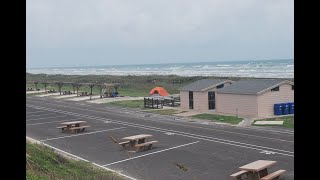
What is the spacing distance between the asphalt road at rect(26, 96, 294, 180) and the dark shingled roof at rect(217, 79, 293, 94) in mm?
4772

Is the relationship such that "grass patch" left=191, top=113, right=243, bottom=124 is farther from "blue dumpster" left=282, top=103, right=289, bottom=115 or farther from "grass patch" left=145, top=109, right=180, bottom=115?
"blue dumpster" left=282, top=103, right=289, bottom=115

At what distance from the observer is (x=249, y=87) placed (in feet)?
102

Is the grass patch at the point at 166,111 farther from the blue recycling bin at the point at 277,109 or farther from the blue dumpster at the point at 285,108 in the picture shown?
the blue dumpster at the point at 285,108

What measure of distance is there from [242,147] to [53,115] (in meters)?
21.4

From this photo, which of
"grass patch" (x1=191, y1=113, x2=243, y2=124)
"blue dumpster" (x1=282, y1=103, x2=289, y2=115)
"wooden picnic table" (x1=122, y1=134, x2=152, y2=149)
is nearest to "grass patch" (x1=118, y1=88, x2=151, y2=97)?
"grass patch" (x1=191, y1=113, x2=243, y2=124)

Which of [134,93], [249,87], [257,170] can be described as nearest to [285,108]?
[249,87]

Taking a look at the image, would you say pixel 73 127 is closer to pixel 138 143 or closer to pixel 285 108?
pixel 138 143

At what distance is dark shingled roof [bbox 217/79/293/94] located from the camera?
98.4 ft

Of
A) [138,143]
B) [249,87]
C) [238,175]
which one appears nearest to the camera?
[238,175]

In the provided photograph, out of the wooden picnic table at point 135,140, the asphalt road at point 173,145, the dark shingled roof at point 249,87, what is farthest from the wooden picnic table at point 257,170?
the dark shingled roof at point 249,87

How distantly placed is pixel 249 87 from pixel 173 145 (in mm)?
12859

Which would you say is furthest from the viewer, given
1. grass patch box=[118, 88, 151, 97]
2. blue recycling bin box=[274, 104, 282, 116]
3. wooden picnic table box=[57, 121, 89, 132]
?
grass patch box=[118, 88, 151, 97]
